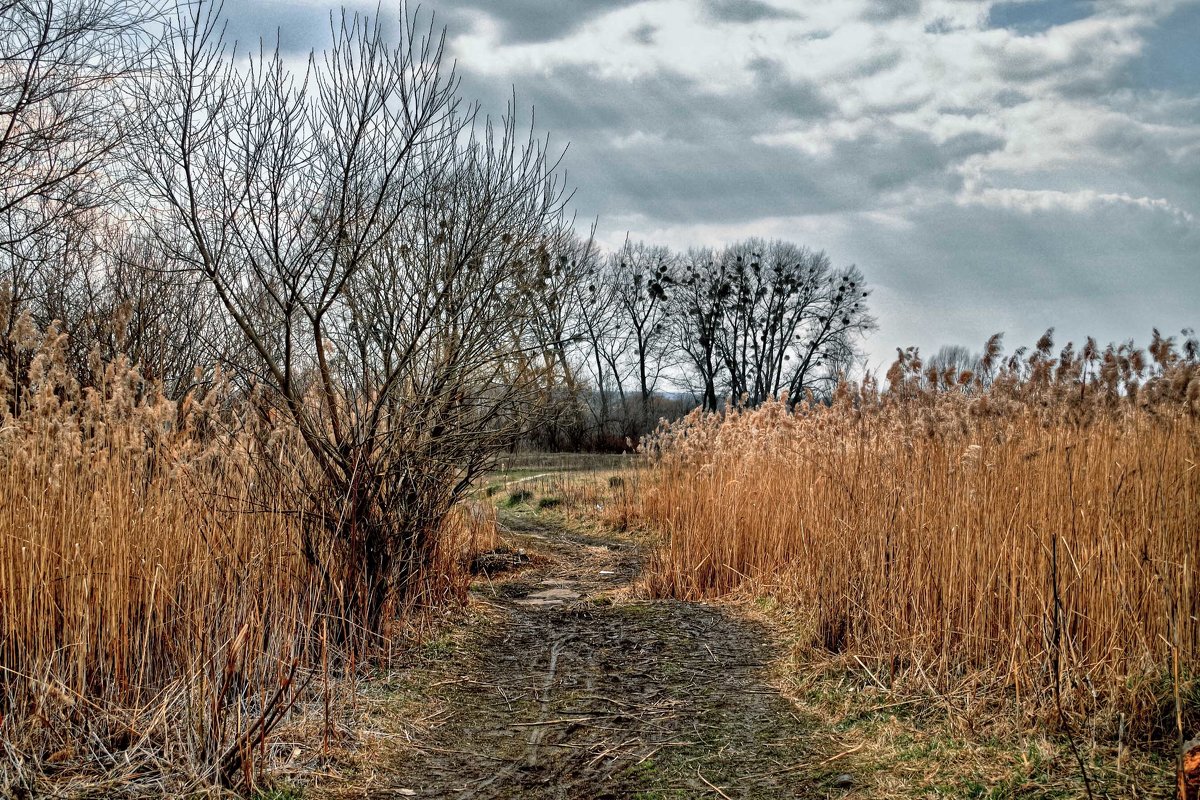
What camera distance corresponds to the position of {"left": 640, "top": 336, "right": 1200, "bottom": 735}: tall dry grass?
3586 millimetres

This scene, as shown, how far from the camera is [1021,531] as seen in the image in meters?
4.11

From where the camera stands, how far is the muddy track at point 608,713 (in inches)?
136

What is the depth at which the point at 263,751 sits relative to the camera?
126 inches

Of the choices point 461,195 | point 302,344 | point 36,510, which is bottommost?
point 36,510

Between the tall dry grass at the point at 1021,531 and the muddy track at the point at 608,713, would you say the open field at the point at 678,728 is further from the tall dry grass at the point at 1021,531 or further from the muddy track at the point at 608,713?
the tall dry grass at the point at 1021,531

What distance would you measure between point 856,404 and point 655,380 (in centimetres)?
3603

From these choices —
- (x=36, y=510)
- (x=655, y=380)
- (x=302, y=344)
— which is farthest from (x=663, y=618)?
(x=655, y=380)

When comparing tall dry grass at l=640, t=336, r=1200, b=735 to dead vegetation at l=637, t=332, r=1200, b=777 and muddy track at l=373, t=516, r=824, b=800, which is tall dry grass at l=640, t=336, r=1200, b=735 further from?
muddy track at l=373, t=516, r=824, b=800

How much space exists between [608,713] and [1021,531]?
2276 millimetres

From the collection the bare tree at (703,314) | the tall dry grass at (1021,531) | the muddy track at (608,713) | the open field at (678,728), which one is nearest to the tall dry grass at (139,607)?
the open field at (678,728)

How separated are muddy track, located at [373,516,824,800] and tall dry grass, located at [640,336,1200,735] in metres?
0.73

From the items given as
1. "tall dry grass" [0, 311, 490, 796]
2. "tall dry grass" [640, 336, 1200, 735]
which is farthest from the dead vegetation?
"tall dry grass" [0, 311, 490, 796]

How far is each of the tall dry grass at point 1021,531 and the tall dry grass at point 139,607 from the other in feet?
9.54

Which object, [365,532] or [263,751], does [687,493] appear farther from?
[263,751]
